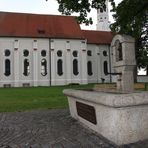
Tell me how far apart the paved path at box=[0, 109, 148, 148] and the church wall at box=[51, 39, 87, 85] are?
45.3 metres

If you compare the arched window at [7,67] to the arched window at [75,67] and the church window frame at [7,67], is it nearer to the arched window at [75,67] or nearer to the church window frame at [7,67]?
the church window frame at [7,67]

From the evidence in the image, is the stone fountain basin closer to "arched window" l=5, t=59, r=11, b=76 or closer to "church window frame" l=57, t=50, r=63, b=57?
"arched window" l=5, t=59, r=11, b=76

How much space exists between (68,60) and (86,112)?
158 ft

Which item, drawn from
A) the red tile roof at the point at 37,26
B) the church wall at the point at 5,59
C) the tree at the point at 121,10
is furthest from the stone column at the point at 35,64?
the tree at the point at 121,10

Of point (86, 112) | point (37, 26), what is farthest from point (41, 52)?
point (86, 112)

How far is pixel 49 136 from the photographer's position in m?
6.70

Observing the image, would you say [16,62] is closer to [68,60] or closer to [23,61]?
[23,61]

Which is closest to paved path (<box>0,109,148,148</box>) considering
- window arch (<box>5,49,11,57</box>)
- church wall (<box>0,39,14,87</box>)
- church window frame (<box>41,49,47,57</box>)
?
church wall (<box>0,39,14,87</box>)

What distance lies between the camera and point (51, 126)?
8.02 meters

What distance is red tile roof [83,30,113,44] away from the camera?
6212 cm

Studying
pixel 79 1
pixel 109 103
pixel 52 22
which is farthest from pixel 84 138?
pixel 52 22

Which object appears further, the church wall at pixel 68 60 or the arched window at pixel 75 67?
the arched window at pixel 75 67

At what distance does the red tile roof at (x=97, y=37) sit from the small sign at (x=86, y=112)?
5357cm

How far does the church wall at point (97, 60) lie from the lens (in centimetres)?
5931
